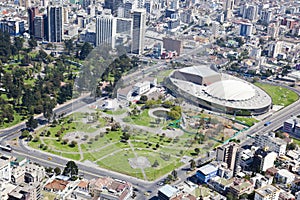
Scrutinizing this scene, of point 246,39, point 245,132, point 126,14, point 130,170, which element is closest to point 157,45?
point 126,14

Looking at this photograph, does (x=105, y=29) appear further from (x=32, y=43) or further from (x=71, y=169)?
(x=71, y=169)

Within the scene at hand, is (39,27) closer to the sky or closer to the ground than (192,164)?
closer to the sky

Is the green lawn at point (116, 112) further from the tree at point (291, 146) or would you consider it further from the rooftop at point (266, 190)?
the rooftop at point (266, 190)

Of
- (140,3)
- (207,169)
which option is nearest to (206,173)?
(207,169)

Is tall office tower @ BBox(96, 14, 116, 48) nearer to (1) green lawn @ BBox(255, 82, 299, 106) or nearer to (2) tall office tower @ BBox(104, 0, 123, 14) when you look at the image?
(2) tall office tower @ BBox(104, 0, 123, 14)

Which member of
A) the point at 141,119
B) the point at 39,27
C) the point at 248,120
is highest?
the point at 39,27

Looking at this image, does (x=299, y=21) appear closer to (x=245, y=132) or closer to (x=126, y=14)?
(x=126, y=14)

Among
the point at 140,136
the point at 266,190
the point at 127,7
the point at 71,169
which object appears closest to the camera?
the point at 266,190

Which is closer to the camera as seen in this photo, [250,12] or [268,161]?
[268,161]
